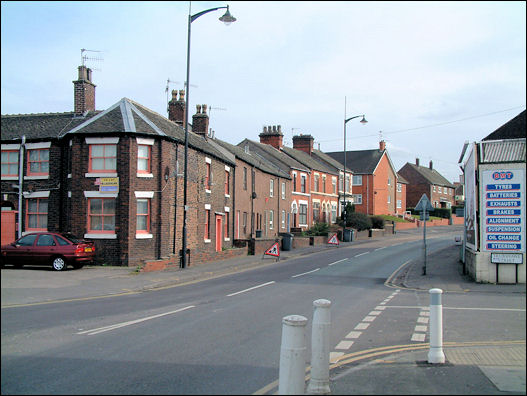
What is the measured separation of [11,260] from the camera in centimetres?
1992

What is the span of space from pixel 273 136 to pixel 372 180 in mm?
21004

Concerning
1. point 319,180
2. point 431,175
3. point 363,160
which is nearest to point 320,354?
point 319,180

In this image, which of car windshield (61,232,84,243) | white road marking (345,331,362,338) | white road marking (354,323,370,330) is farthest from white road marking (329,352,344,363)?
car windshield (61,232,84,243)

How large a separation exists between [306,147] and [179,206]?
38.8m

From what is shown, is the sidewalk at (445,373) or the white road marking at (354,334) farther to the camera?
the white road marking at (354,334)

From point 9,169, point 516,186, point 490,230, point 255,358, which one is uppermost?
point 9,169

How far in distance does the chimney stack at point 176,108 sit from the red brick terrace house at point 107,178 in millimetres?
4801

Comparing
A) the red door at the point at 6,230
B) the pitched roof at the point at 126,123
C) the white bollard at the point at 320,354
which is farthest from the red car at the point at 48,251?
the red door at the point at 6,230

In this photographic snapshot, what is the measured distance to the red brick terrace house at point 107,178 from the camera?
2314 cm

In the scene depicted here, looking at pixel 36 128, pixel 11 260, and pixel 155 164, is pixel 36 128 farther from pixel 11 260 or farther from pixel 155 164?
pixel 11 260

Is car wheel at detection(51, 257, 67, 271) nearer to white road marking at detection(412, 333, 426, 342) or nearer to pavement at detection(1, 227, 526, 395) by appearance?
pavement at detection(1, 227, 526, 395)

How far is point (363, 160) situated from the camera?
72.6 m

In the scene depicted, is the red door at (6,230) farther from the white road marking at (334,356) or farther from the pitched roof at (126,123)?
the pitched roof at (126,123)

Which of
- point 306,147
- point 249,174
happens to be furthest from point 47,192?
point 306,147
